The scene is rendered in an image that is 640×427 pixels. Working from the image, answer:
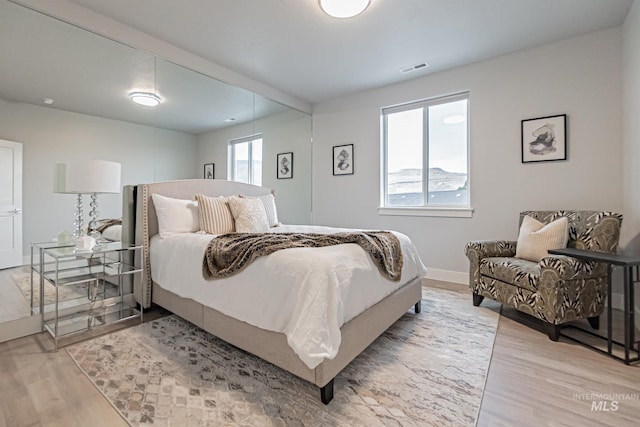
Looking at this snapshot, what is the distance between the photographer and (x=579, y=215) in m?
2.58

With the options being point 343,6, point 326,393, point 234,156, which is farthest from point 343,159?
point 326,393

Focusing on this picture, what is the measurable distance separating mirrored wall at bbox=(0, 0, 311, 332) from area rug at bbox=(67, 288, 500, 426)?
117cm

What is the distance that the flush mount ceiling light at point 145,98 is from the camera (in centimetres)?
287

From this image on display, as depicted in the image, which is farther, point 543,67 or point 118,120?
point 543,67

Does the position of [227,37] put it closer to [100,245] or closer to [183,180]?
[183,180]

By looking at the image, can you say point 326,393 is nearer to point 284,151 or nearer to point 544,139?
point 544,139

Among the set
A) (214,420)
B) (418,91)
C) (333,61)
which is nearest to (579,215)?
(418,91)

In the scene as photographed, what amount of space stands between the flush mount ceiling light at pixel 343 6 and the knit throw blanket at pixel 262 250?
1787 millimetres

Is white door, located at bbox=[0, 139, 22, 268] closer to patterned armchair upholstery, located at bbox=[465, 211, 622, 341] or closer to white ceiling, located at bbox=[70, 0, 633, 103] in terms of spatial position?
white ceiling, located at bbox=[70, 0, 633, 103]

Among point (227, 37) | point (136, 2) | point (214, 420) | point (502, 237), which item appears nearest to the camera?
point (214, 420)

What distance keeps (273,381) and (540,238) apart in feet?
8.11

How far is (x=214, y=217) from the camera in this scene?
267 centimetres

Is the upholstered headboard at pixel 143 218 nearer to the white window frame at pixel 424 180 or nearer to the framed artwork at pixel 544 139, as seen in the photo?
the white window frame at pixel 424 180

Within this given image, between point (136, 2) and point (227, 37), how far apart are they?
0.79 metres
